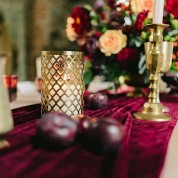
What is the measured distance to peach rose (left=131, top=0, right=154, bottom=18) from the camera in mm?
1097

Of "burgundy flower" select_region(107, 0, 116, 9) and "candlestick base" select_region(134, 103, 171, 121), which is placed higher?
"burgundy flower" select_region(107, 0, 116, 9)

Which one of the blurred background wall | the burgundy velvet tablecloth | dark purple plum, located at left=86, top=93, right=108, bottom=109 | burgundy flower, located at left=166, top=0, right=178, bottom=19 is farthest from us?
the blurred background wall

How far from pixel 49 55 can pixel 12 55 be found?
12.2 ft

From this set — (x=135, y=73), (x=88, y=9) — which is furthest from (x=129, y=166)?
(x=88, y=9)

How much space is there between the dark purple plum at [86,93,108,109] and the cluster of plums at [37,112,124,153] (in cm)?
41

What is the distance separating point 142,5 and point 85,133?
695 mm

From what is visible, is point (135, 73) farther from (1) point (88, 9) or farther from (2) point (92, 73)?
(1) point (88, 9)

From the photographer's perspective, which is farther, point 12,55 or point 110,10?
point 12,55

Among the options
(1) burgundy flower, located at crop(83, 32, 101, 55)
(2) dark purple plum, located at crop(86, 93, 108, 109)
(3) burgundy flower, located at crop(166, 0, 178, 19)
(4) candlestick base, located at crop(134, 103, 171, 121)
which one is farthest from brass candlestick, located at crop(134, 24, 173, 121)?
(1) burgundy flower, located at crop(83, 32, 101, 55)

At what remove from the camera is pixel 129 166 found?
506 millimetres

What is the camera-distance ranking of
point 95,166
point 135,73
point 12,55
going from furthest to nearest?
point 12,55
point 135,73
point 95,166

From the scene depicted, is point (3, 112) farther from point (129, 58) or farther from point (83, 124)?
point (129, 58)

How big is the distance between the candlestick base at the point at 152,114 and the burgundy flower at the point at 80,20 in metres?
0.52

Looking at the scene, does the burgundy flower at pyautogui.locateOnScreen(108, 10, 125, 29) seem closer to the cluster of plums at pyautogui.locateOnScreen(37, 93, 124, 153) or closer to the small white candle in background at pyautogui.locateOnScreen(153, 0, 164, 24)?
the small white candle in background at pyautogui.locateOnScreen(153, 0, 164, 24)
